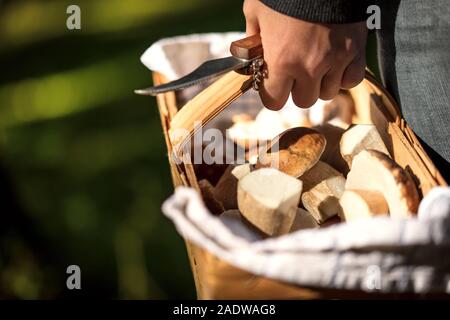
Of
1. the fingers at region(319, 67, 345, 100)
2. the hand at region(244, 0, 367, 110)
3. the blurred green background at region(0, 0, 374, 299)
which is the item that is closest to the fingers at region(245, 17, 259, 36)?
the hand at region(244, 0, 367, 110)

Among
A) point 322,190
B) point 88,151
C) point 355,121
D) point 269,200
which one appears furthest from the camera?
point 88,151

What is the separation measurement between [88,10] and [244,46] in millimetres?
1013

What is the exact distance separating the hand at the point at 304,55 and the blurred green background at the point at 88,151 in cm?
51

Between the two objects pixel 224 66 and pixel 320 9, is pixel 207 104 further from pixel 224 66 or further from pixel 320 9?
pixel 320 9

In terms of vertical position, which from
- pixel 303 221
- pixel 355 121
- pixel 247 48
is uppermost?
pixel 247 48

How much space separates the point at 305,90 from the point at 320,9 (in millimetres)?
111

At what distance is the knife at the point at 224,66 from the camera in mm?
597

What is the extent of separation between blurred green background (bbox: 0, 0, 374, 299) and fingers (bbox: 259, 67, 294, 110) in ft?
1.61

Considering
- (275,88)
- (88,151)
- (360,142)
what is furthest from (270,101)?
(88,151)

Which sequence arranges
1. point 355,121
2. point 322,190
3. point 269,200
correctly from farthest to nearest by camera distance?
point 355,121 < point 322,190 < point 269,200

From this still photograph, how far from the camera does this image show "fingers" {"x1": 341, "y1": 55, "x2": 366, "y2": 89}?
0.68 metres

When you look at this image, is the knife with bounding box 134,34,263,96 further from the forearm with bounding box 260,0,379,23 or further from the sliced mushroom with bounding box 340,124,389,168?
the sliced mushroom with bounding box 340,124,389,168

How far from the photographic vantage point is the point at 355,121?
0.83 meters
